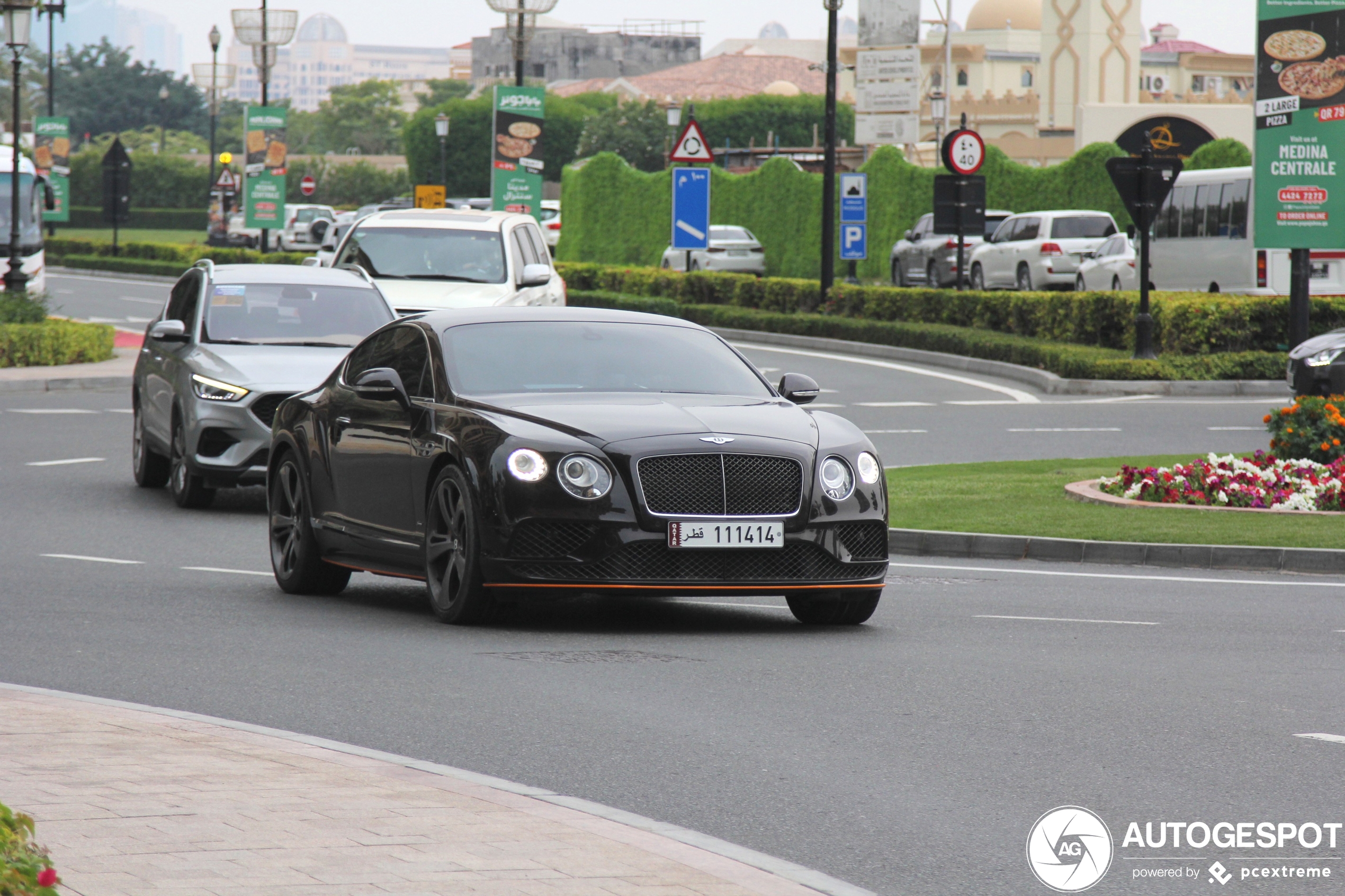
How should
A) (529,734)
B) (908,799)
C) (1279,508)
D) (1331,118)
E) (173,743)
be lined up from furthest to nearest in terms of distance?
1. (1331,118)
2. (1279,508)
3. (529,734)
4. (173,743)
5. (908,799)

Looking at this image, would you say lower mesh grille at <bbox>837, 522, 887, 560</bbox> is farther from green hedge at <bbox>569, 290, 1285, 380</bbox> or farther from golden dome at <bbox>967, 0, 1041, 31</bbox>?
golden dome at <bbox>967, 0, 1041, 31</bbox>

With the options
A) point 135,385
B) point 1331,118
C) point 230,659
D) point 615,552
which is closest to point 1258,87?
point 1331,118

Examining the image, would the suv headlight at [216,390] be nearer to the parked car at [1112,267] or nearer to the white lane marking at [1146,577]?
the white lane marking at [1146,577]

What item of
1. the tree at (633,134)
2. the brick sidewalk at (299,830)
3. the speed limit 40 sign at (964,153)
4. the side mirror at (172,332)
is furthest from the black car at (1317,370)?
the tree at (633,134)

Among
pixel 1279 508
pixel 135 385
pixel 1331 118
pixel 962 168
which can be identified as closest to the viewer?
pixel 1279 508

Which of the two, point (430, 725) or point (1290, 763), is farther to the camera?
point (430, 725)

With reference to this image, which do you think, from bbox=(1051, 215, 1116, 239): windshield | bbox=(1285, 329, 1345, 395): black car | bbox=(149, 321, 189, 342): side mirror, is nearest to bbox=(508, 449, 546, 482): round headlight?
bbox=(149, 321, 189, 342): side mirror

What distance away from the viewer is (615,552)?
900 cm

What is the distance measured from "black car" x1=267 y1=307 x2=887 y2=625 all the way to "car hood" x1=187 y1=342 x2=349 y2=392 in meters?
3.79

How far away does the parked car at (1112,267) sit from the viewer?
3634 cm

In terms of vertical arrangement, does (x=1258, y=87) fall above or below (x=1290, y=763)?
→ above

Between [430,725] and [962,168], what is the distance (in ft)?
99.3

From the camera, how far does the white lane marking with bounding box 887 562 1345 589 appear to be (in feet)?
39.4

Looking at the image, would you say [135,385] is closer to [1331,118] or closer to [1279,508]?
[1279,508]
